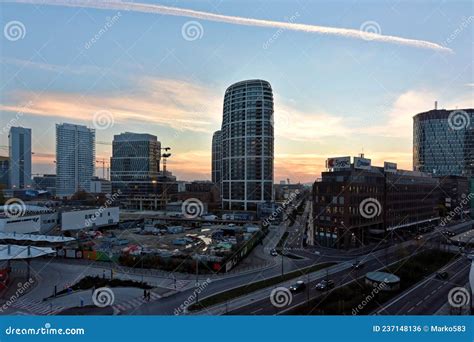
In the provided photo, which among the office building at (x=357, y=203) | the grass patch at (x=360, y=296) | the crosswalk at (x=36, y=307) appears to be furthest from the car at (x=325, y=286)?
the office building at (x=357, y=203)

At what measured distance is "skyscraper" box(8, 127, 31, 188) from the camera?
31.0 m

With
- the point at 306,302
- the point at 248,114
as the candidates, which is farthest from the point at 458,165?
the point at 306,302

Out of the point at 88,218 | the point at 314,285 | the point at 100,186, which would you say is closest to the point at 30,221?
the point at 88,218

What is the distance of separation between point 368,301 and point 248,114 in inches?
997

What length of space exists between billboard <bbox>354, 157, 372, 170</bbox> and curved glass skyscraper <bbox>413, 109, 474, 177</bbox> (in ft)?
67.9

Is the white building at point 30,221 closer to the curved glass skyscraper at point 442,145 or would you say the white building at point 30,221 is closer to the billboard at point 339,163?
the billboard at point 339,163

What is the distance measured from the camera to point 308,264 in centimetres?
1083

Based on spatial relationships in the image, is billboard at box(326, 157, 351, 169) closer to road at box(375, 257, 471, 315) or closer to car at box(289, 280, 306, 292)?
road at box(375, 257, 471, 315)

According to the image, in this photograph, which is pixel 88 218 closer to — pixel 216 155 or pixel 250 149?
pixel 250 149

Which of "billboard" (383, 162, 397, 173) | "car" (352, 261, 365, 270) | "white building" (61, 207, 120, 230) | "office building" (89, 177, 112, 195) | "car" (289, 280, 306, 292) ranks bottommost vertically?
"car" (352, 261, 365, 270)

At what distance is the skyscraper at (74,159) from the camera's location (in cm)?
4409

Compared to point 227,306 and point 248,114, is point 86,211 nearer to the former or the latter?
point 227,306

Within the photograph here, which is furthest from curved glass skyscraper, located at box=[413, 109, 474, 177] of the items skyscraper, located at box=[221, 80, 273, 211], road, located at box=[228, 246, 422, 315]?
road, located at box=[228, 246, 422, 315]

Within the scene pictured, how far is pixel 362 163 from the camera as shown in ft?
51.8
